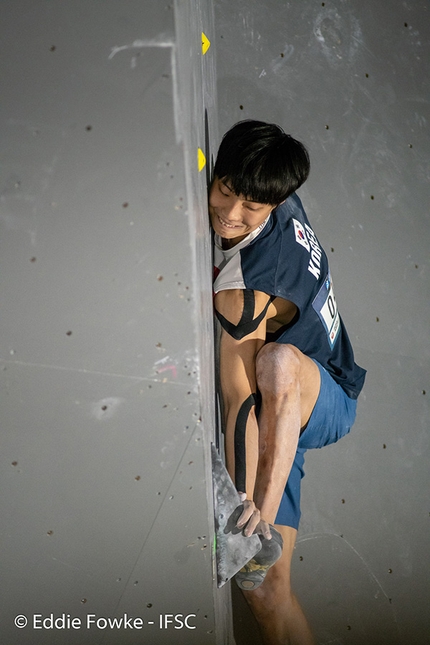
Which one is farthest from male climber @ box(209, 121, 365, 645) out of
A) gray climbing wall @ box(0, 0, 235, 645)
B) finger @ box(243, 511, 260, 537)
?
gray climbing wall @ box(0, 0, 235, 645)

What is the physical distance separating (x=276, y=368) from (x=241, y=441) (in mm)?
177

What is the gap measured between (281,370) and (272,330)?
0.21 m

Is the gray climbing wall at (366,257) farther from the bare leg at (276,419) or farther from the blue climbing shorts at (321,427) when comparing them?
the bare leg at (276,419)

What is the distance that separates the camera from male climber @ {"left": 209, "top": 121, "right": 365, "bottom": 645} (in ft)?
4.44

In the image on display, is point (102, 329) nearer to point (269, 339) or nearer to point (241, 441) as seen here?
point (241, 441)

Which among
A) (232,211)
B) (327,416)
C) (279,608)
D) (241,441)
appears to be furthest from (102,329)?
(279,608)

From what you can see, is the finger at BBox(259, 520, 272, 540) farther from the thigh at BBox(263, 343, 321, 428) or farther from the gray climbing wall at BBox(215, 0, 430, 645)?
the gray climbing wall at BBox(215, 0, 430, 645)

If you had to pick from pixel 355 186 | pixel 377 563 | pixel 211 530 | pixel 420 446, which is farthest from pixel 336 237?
pixel 211 530

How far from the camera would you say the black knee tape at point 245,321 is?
1.45 metres

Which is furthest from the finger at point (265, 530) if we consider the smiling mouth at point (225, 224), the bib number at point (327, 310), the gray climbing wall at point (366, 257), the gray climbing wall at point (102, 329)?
the gray climbing wall at point (366, 257)

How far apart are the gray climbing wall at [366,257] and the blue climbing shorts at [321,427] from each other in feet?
1.11

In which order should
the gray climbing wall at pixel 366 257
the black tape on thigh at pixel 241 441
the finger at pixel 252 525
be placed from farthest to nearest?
the gray climbing wall at pixel 366 257 < the black tape on thigh at pixel 241 441 < the finger at pixel 252 525

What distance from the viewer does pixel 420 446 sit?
220cm

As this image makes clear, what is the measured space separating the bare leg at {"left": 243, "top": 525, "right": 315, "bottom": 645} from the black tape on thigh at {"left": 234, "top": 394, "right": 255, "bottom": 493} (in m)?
0.32
